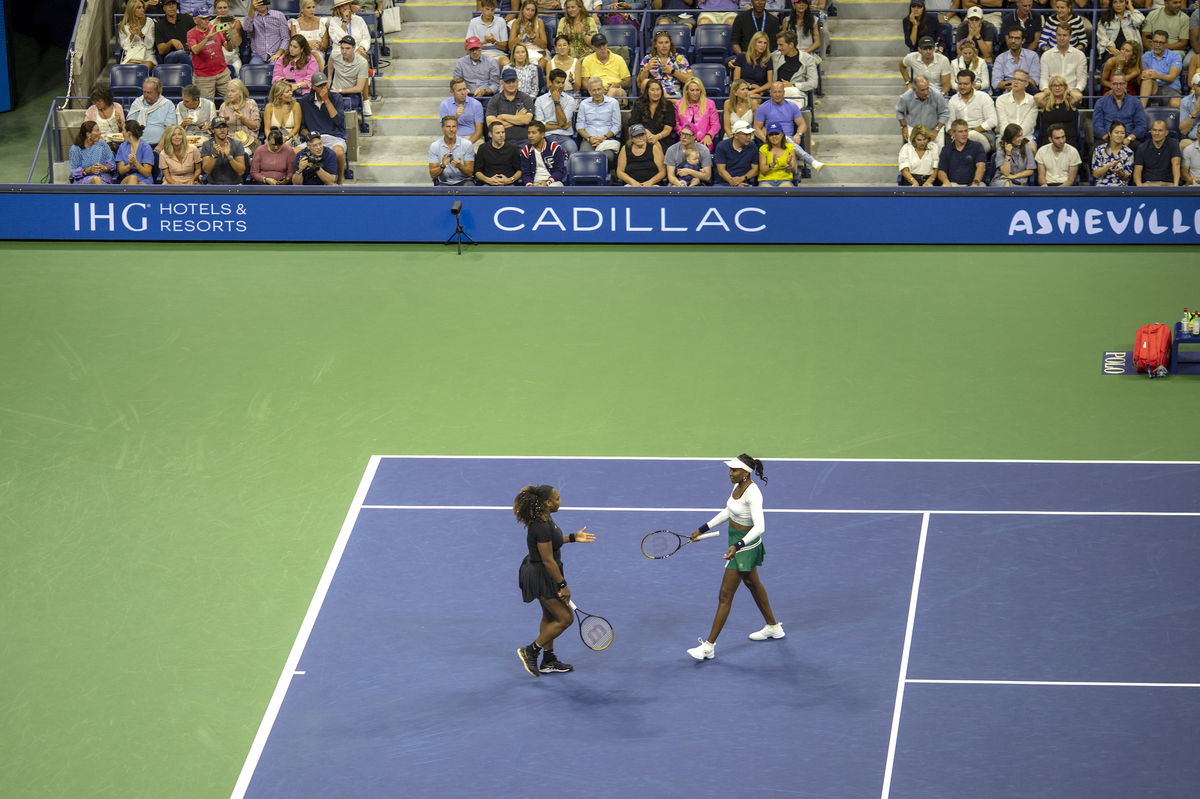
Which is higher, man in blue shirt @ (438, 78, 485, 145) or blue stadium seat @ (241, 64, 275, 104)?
blue stadium seat @ (241, 64, 275, 104)

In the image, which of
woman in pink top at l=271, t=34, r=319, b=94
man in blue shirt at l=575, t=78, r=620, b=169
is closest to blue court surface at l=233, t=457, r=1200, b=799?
man in blue shirt at l=575, t=78, r=620, b=169

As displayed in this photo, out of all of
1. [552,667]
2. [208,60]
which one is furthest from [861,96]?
[552,667]

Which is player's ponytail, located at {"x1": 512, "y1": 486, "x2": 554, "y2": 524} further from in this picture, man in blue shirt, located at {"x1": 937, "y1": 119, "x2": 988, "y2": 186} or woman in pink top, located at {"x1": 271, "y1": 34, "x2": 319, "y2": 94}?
woman in pink top, located at {"x1": 271, "y1": 34, "x2": 319, "y2": 94}

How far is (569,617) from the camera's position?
11656mm

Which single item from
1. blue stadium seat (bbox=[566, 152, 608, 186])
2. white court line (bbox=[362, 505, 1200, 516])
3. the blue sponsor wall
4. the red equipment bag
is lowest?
white court line (bbox=[362, 505, 1200, 516])

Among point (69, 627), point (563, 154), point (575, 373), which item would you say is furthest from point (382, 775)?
point (563, 154)

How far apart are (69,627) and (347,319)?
6864 millimetres

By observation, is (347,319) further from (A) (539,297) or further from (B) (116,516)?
(B) (116,516)

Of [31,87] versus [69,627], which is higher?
[31,87]

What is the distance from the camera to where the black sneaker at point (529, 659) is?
11852mm

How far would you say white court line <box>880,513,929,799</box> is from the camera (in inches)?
420

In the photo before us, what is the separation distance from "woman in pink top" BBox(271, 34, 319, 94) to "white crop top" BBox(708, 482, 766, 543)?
Result: 13.5 meters

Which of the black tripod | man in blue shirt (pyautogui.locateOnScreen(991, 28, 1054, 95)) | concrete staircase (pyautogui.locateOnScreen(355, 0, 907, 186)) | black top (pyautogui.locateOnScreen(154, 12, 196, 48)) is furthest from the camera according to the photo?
black top (pyautogui.locateOnScreen(154, 12, 196, 48))

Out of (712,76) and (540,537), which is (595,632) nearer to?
(540,537)
